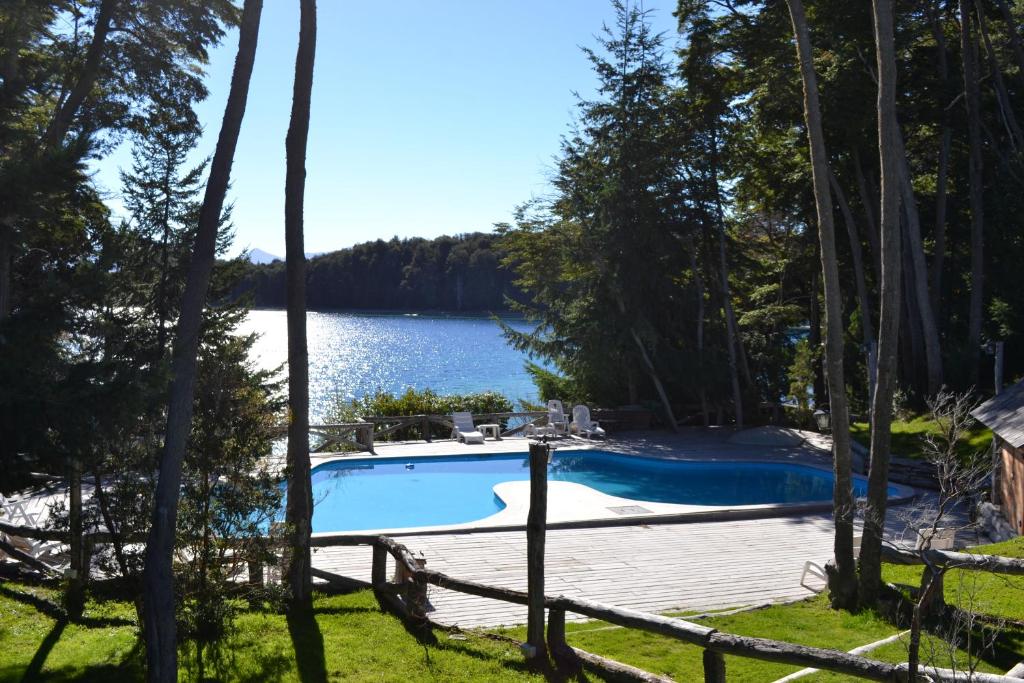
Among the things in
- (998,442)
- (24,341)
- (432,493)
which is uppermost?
(24,341)

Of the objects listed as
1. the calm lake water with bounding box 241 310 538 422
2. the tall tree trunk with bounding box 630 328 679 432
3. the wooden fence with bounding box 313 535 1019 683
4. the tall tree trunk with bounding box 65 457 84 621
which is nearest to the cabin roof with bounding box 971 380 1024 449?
the wooden fence with bounding box 313 535 1019 683

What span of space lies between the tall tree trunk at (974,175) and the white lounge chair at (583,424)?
27.5 ft

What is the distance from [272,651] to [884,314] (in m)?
6.38

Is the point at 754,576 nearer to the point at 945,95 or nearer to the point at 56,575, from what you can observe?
the point at 56,575

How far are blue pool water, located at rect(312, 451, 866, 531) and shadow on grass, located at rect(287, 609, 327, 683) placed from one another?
21.4ft

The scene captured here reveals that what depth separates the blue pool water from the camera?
15453mm

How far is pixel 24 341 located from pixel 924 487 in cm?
1398

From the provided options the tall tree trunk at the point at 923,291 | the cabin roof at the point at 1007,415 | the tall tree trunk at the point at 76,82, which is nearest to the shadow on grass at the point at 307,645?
the tall tree trunk at the point at 76,82

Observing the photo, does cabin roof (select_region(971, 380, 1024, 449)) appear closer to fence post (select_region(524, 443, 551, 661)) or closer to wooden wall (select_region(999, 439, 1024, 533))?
wooden wall (select_region(999, 439, 1024, 533))

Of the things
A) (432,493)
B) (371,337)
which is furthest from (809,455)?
(371,337)

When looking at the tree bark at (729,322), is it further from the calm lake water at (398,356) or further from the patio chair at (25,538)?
the patio chair at (25,538)

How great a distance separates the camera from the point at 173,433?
22.0 ft

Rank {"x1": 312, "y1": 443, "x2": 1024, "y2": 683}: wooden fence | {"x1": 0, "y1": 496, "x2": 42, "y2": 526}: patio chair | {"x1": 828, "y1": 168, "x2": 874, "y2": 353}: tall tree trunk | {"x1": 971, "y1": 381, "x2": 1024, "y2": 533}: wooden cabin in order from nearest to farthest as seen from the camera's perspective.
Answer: {"x1": 312, "y1": 443, "x2": 1024, "y2": 683}: wooden fence < {"x1": 971, "y1": 381, "x2": 1024, "y2": 533}: wooden cabin < {"x1": 0, "y1": 496, "x2": 42, "y2": 526}: patio chair < {"x1": 828, "y1": 168, "x2": 874, "y2": 353}: tall tree trunk

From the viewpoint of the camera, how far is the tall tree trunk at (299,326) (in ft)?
27.9
